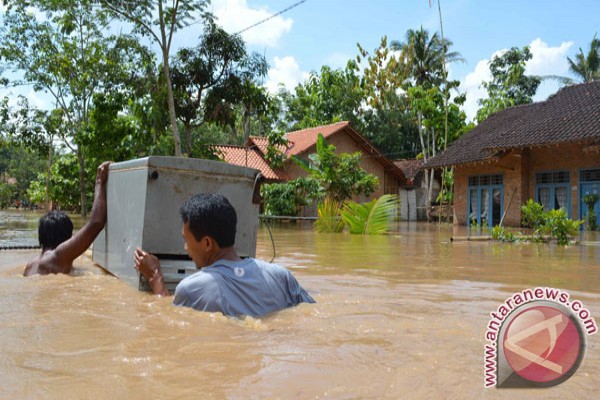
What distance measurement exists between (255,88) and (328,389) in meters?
18.8

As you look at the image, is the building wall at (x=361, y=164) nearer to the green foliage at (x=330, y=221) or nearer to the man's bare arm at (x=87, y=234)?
the green foliage at (x=330, y=221)

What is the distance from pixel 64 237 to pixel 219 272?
2.54 metres

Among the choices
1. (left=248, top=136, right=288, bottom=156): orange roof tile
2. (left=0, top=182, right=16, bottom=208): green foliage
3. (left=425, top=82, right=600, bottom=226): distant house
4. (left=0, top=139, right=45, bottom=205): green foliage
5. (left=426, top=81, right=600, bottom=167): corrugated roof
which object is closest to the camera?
(left=426, top=81, right=600, bottom=167): corrugated roof

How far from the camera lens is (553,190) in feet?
68.8

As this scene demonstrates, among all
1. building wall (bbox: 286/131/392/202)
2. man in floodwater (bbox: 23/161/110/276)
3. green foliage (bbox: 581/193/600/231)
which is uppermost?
building wall (bbox: 286/131/392/202)

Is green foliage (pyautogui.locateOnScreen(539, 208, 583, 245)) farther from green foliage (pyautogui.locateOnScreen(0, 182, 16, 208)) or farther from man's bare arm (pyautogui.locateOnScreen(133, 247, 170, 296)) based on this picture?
green foliage (pyautogui.locateOnScreen(0, 182, 16, 208))

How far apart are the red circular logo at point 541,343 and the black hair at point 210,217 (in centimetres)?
171

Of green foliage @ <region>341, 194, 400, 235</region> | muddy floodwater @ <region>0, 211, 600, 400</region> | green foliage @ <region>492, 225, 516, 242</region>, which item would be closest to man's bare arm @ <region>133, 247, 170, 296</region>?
muddy floodwater @ <region>0, 211, 600, 400</region>

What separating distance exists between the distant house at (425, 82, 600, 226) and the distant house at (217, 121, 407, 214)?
6461mm

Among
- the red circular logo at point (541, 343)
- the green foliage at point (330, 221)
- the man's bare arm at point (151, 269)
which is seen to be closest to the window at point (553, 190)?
the green foliage at point (330, 221)

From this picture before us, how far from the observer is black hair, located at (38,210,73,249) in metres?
4.97

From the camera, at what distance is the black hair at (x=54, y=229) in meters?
4.97

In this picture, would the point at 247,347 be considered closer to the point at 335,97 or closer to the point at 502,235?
the point at 502,235

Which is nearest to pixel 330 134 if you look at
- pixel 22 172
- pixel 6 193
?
pixel 6 193
